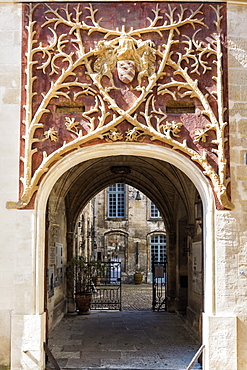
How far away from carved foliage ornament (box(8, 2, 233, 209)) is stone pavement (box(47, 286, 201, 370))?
2.72 m

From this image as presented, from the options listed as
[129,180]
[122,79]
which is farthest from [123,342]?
[129,180]

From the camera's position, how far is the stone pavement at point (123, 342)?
23.1 feet

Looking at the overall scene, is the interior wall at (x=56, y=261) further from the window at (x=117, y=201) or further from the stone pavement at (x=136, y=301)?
the window at (x=117, y=201)

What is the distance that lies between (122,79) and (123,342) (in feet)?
14.6

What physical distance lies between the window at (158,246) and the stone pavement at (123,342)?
13.3m

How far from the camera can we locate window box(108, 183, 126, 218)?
25938mm

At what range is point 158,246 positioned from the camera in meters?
25.5

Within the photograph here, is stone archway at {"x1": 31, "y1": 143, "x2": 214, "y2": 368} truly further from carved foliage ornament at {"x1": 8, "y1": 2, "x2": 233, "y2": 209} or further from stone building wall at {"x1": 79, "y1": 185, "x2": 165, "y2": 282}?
stone building wall at {"x1": 79, "y1": 185, "x2": 165, "y2": 282}

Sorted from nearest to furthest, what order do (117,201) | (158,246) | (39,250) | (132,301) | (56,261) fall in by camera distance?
(39,250) < (56,261) < (132,301) < (158,246) < (117,201)

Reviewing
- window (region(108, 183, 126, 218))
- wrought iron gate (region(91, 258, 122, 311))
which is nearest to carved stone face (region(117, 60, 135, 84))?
wrought iron gate (region(91, 258, 122, 311))

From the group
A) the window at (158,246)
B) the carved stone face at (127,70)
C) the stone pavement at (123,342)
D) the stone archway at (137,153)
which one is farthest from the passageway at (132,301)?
the window at (158,246)

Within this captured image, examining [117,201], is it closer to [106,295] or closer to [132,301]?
[106,295]

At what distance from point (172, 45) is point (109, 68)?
0.91 m

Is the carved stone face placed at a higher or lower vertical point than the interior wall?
higher
